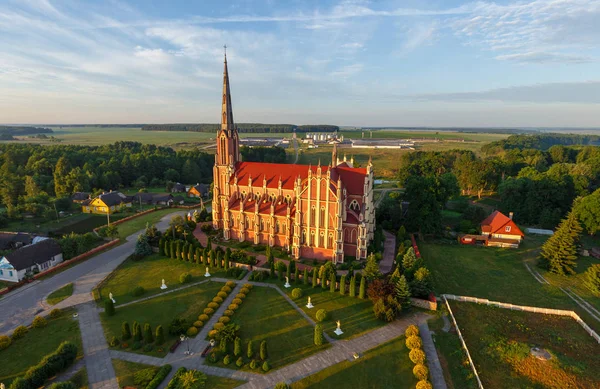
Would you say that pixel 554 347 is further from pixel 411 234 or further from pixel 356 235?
pixel 411 234

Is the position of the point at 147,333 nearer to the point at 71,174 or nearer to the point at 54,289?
the point at 54,289

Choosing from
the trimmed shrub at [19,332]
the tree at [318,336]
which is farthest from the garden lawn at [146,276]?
the tree at [318,336]

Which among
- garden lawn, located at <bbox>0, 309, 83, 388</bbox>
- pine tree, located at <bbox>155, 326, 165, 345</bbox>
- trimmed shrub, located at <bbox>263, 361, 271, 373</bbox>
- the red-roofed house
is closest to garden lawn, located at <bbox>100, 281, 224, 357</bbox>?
pine tree, located at <bbox>155, 326, 165, 345</bbox>

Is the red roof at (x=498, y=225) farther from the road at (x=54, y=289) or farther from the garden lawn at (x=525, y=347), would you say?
the road at (x=54, y=289)

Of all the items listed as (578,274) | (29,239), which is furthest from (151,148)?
(578,274)

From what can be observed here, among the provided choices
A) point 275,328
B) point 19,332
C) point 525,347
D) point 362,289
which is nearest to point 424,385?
point 525,347
